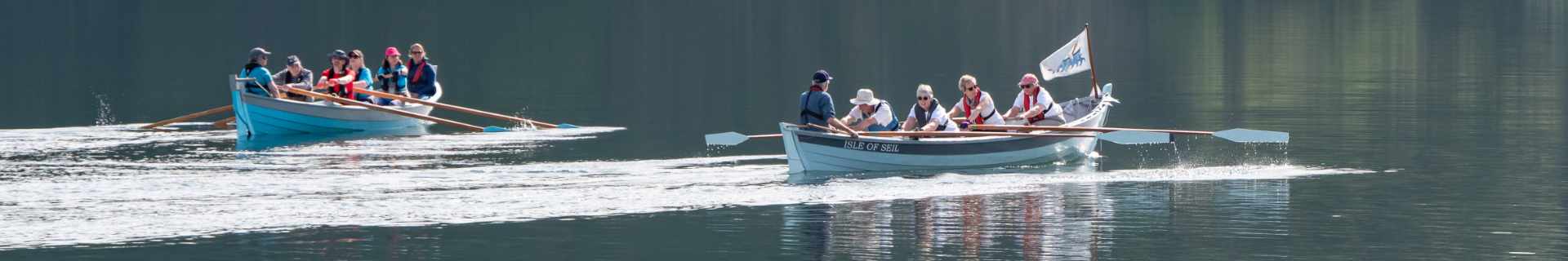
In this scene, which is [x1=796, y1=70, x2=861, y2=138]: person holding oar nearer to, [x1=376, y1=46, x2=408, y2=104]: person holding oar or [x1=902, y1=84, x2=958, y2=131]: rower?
[x1=902, y1=84, x2=958, y2=131]: rower

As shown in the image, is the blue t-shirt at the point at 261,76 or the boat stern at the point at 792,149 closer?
the boat stern at the point at 792,149

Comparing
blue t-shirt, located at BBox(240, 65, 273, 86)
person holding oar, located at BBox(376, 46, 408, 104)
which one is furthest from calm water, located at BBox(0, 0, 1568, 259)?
person holding oar, located at BBox(376, 46, 408, 104)

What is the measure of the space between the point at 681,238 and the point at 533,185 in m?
5.21

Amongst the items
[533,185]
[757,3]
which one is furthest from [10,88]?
[757,3]

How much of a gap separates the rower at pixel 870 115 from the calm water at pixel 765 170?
1.34 meters

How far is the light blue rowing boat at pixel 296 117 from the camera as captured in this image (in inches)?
1422

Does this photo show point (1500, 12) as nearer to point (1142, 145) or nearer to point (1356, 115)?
point (1356, 115)

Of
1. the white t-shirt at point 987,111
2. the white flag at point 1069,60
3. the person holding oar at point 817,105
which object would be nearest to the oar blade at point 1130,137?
A: the white t-shirt at point 987,111

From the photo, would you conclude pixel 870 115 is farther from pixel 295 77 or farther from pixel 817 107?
pixel 295 77

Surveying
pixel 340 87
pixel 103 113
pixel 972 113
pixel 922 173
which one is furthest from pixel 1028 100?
pixel 103 113

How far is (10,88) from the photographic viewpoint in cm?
5247

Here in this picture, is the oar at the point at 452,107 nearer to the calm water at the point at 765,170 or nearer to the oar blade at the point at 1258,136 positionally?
the calm water at the point at 765,170

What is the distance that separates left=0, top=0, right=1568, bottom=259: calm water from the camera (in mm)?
22031

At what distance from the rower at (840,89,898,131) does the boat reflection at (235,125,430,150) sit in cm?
1049
